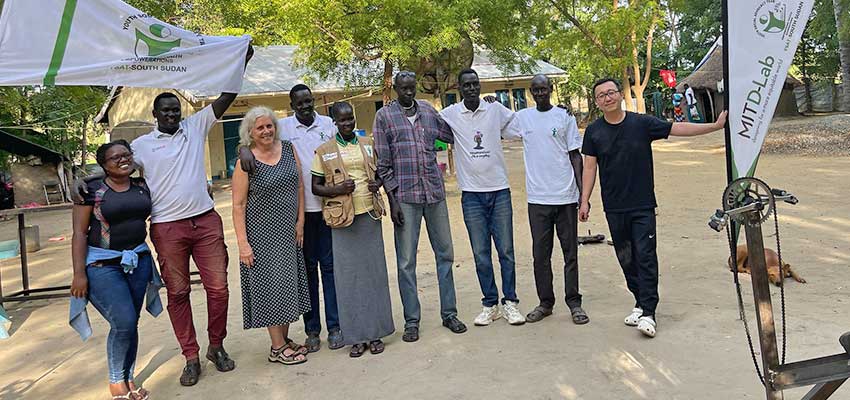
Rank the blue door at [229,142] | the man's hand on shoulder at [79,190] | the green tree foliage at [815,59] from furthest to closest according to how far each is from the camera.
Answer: the green tree foliage at [815,59]
the blue door at [229,142]
the man's hand on shoulder at [79,190]

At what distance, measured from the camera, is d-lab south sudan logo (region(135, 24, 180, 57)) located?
4.18 meters

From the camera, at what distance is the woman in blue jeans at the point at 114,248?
3635 millimetres

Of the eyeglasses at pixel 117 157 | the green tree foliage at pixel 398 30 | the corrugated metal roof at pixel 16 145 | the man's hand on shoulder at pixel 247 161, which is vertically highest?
the green tree foliage at pixel 398 30

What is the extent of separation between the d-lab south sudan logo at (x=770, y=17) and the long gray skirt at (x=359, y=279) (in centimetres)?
251

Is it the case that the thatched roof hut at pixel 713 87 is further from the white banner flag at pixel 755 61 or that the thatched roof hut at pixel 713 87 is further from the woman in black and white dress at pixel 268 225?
the woman in black and white dress at pixel 268 225

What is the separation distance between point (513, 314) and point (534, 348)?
55 cm

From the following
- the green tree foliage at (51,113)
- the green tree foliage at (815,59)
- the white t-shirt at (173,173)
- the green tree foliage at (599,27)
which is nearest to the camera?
the white t-shirt at (173,173)

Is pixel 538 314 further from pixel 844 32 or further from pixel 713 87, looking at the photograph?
pixel 713 87

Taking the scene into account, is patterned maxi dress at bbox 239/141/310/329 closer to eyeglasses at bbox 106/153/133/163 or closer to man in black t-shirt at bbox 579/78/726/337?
eyeglasses at bbox 106/153/133/163

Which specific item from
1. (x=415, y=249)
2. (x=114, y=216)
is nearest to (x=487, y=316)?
(x=415, y=249)

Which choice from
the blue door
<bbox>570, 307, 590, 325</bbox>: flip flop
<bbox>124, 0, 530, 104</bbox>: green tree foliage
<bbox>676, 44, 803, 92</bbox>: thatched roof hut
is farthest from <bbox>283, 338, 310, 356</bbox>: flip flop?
<bbox>676, 44, 803, 92</bbox>: thatched roof hut

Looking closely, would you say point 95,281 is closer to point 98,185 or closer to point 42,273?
point 98,185

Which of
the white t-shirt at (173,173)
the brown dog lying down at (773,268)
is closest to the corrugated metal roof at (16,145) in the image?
the white t-shirt at (173,173)

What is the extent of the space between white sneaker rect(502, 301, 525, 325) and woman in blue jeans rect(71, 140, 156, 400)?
2.50 meters
